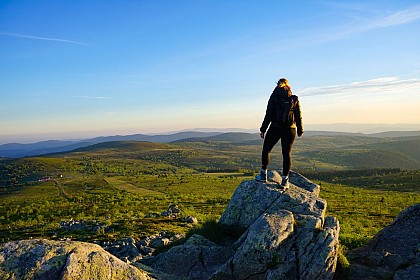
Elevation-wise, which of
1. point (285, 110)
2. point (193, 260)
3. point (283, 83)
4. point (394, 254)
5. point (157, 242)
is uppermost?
point (283, 83)

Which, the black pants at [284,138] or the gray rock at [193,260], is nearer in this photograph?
the gray rock at [193,260]

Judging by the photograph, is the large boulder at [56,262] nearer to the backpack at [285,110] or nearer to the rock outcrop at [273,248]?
the rock outcrop at [273,248]

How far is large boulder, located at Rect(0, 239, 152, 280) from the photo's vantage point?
6770mm

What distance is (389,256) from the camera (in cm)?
1149

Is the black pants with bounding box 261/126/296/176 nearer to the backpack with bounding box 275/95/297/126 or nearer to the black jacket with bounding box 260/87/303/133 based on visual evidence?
the black jacket with bounding box 260/87/303/133

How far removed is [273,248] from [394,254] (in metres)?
5.53

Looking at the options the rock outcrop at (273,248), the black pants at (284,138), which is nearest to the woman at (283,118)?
the black pants at (284,138)

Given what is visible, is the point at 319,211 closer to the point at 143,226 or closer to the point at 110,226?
the point at 143,226

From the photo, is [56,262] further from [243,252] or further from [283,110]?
[283,110]

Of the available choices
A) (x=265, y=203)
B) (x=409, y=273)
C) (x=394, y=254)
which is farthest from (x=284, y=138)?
(x=409, y=273)

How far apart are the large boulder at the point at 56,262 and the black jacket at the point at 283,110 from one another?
7995 mm

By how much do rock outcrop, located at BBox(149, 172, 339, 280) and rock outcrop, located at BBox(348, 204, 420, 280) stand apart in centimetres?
178

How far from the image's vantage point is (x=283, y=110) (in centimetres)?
1230

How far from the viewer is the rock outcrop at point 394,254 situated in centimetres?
1041
